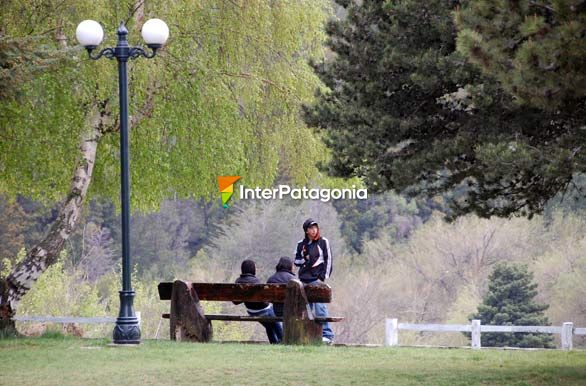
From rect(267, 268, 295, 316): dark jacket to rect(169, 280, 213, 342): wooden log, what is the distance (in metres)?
0.92

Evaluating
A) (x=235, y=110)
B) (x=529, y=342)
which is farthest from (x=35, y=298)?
(x=235, y=110)

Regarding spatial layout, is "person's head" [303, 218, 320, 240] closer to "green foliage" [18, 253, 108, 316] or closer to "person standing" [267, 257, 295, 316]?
"person standing" [267, 257, 295, 316]

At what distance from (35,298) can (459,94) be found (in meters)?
26.0

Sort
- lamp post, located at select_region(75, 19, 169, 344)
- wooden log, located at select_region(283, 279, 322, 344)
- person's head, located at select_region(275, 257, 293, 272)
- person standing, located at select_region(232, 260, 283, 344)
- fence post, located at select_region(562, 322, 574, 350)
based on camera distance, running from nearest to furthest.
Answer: wooden log, located at select_region(283, 279, 322, 344) → lamp post, located at select_region(75, 19, 169, 344) → person standing, located at select_region(232, 260, 283, 344) → person's head, located at select_region(275, 257, 293, 272) → fence post, located at select_region(562, 322, 574, 350)

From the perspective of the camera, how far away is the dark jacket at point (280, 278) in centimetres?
1584

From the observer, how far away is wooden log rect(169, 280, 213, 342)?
15.5 metres

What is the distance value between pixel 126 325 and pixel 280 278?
7.61ft

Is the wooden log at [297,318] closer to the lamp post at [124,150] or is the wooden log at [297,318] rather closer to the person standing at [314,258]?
the person standing at [314,258]

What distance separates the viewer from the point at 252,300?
50.1ft

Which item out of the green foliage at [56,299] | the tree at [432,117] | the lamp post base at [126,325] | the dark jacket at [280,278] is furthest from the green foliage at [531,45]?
the green foliage at [56,299]

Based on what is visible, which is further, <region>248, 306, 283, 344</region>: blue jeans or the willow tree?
the willow tree

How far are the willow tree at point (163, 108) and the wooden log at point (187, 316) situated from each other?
11.6 ft

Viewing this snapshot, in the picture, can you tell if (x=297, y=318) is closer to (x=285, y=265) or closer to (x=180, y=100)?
(x=285, y=265)

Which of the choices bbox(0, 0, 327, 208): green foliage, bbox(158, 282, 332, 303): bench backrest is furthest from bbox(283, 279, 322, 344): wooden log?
bbox(0, 0, 327, 208): green foliage
